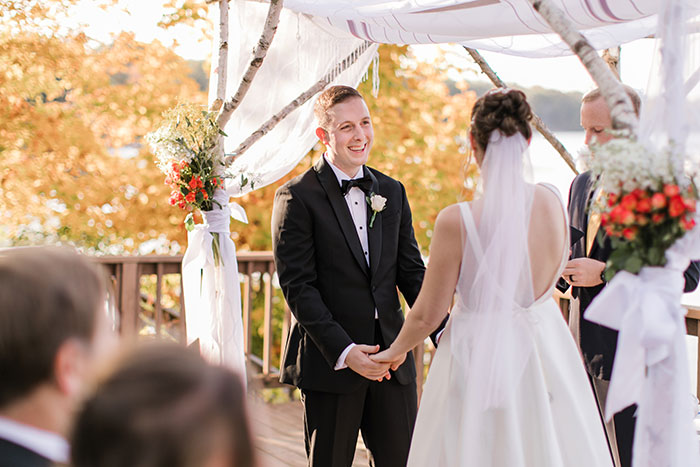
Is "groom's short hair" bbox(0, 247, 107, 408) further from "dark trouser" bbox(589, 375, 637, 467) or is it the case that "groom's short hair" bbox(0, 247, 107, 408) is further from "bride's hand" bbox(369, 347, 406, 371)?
"dark trouser" bbox(589, 375, 637, 467)

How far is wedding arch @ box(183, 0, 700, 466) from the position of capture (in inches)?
63.2

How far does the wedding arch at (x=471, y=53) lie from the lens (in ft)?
5.27

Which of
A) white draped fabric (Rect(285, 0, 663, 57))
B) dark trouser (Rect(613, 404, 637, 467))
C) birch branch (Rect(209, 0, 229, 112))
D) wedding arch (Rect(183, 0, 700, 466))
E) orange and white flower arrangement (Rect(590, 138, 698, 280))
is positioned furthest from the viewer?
birch branch (Rect(209, 0, 229, 112))

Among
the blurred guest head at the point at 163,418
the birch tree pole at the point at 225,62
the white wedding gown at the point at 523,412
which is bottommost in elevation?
the white wedding gown at the point at 523,412

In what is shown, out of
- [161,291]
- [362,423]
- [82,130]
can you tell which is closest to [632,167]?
[362,423]

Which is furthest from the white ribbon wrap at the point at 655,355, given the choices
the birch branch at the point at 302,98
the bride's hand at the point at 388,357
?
the birch branch at the point at 302,98

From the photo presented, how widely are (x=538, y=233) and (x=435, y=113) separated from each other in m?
5.08

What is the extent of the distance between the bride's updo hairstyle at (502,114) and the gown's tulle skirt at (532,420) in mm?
547

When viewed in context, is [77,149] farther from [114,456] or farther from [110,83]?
[114,456]

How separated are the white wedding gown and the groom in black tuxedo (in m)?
0.43

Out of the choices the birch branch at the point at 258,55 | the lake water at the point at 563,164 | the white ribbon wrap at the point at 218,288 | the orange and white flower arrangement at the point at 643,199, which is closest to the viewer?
the orange and white flower arrangement at the point at 643,199

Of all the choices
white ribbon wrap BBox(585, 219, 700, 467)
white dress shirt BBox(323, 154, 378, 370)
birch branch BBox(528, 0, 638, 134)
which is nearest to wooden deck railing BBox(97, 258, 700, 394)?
white dress shirt BBox(323, 154, 378, 370)

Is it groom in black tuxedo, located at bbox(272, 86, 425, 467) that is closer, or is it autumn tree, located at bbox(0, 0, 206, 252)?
groom in black tuxedo, located at bbox(272, 86, 425, 467)

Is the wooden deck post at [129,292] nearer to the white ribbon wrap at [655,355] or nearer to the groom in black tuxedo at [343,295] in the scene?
the groom in black tuxedo at [343,295]
